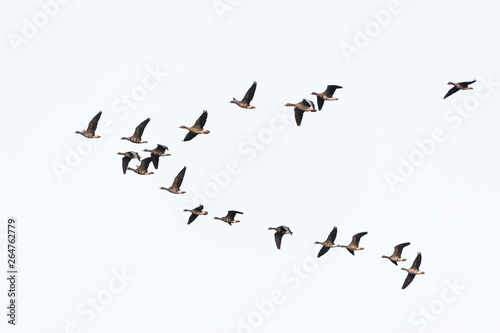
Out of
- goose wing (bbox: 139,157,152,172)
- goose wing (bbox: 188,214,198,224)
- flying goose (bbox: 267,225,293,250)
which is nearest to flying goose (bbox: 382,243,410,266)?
flying goose (bbox: 267,225,293,250)

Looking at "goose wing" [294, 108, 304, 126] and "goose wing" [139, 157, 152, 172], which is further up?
"goose wing" [294, 108, 304, 126]

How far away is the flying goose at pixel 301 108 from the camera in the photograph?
8431cm

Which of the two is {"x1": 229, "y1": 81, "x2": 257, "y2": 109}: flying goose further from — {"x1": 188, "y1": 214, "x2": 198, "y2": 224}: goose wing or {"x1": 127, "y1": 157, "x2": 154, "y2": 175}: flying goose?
{"x1": 188, "y1": 214, "x2": 198, "y2": 224}: goose wing

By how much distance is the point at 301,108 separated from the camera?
85.0m

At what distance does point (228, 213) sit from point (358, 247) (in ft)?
28.8

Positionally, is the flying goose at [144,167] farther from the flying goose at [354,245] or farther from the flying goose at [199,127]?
the flying goose at [354,245]

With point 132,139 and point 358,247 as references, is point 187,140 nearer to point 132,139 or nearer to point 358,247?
point 132,139

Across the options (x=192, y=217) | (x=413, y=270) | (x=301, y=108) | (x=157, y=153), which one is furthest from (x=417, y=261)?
(x=157, y=153)

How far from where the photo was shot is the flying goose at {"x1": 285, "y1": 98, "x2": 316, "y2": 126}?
84312mm

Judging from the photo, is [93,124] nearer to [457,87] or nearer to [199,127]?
[199,127]

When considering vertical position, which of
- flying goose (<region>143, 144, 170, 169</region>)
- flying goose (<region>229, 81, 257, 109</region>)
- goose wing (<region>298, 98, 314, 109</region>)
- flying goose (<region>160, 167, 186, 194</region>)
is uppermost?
goose wing (<region>298, 98, 314, 109</region>)

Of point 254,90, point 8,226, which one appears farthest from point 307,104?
point 8,226

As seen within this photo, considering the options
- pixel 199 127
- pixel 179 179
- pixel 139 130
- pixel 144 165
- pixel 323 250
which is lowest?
pixel 323 250

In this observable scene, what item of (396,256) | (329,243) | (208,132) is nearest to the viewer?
(208,132)
